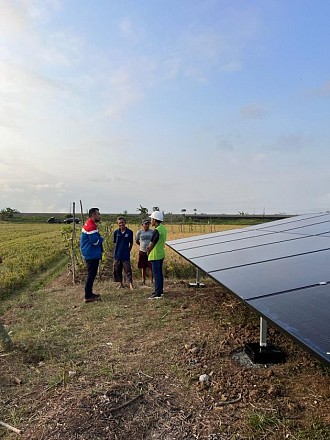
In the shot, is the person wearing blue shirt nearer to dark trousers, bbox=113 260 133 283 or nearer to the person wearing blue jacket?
dark trousers, bbox=113 260 133 283

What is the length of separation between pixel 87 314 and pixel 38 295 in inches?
101

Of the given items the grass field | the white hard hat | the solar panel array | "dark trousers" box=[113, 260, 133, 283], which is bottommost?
the grass field

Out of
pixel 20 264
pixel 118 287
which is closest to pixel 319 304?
pixel 118 287

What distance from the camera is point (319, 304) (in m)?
3.15

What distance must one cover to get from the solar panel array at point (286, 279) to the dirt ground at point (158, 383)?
0.84m

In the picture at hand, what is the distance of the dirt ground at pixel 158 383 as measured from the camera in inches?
119

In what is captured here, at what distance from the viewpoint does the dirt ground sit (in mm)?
3035

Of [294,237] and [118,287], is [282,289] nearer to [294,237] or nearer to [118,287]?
[294,237]

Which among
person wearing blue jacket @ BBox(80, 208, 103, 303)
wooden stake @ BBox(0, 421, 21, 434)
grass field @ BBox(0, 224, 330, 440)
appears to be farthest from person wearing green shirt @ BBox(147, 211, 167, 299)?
wooden stake @ BBox(0, 421, 21, 434)

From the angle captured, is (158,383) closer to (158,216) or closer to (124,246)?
(158,216)

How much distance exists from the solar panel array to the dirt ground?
0.84 meters

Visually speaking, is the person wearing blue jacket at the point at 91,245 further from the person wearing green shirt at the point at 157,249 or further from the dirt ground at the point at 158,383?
the dirt ground at the point at 158,383

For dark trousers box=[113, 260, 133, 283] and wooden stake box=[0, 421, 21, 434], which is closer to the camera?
wooden stake box=[0, 421, 21, 434]

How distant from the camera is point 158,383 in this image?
3799 millimetres
